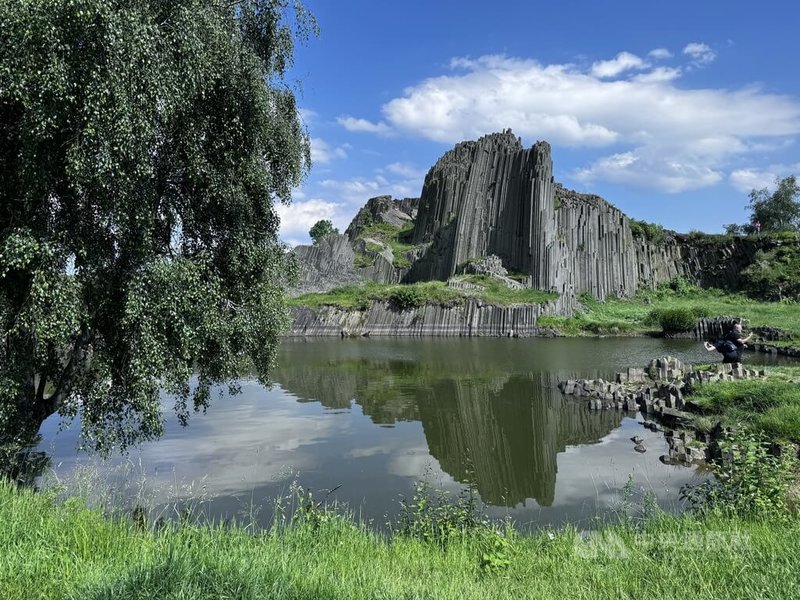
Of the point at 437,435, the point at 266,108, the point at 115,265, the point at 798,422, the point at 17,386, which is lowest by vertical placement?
the point at 437,435

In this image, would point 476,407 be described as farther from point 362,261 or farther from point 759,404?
point 362,261

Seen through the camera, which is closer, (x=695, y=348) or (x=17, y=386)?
(x=17, y=386)

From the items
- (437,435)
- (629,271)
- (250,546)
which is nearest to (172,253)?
(250,546)

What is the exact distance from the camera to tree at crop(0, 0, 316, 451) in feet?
28.8

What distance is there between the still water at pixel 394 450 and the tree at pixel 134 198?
7.04 feet

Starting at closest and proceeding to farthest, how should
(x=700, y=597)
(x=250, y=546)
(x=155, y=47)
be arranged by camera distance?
1. (x=700, y=597)
2. (x=250, y=546)
3. (x=155, y=47)

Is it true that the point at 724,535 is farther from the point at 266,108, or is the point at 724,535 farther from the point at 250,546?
the point at 266,108

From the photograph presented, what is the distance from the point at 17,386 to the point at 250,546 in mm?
5104

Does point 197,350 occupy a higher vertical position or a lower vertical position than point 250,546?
higher

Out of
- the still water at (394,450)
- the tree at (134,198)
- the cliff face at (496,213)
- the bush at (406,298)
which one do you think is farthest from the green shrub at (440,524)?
→ the cliff face at (496,213)

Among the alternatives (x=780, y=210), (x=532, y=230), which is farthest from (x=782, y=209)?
(x=532, y=230)

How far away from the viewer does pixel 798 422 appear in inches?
563

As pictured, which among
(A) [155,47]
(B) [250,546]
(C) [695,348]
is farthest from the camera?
(C) [695,348]

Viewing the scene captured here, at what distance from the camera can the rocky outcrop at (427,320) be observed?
5966 cm
